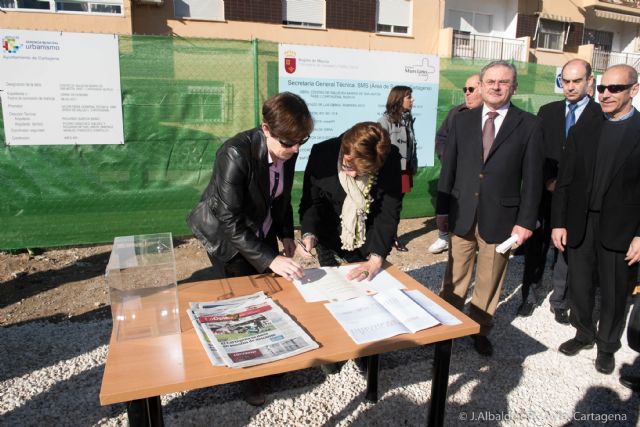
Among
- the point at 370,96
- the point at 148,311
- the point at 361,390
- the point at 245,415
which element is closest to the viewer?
the point at 148,311

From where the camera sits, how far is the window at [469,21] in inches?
749

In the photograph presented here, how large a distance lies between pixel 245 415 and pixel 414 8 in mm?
17587

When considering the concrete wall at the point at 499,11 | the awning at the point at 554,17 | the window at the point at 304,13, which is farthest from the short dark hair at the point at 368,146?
the awning at the point at 554,17

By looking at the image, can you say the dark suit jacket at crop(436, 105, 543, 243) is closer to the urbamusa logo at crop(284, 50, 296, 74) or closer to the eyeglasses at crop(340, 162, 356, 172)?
the eyeglasses at crop(340, 162, 356, 172)

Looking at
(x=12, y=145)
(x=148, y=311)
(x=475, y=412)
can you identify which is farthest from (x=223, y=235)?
(x=12, y=145)

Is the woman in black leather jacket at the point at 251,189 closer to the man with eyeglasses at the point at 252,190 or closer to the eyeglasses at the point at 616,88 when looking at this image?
the man with eyeglasses at the point at 252,190

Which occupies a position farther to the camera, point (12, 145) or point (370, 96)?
point (370, 96)

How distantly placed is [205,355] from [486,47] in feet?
68.3

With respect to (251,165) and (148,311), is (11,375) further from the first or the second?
(251,165)

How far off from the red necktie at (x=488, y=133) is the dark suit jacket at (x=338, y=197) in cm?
69

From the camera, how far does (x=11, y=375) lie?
110 inches

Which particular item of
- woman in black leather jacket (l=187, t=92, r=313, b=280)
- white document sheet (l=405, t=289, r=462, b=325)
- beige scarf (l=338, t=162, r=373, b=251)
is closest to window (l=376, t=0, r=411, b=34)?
beige scarf (l=338, t=162, r=373, b=251)

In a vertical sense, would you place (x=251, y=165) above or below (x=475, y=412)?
above

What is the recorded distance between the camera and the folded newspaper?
4.92 ft
